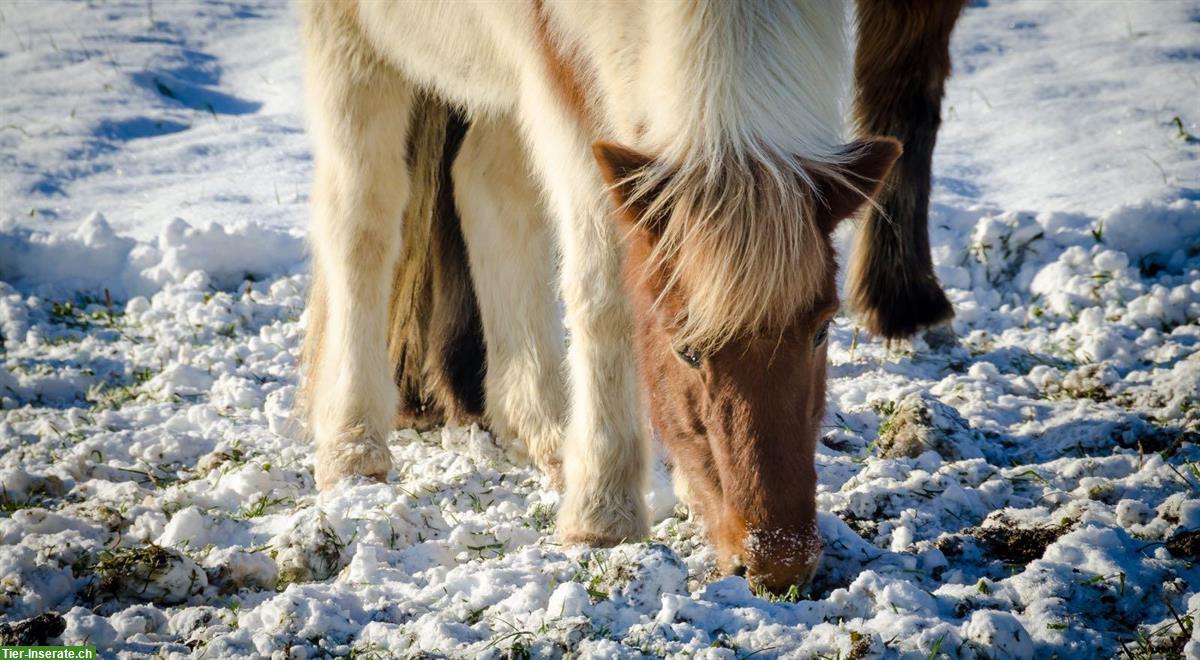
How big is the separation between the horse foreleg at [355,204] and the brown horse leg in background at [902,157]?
190cm

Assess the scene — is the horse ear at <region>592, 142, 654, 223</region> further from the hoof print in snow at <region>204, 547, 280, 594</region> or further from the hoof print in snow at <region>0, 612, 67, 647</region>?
the hoof print in snow at <region>0, 612, 67, 647</region>

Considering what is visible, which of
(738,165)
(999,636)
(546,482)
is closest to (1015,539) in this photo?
(999,636)

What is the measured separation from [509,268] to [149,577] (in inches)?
72.0

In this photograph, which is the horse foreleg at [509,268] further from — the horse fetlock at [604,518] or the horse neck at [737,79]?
the horse neck at [737,79]

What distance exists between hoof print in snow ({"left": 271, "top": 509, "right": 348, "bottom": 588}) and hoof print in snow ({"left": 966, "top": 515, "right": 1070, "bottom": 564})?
170 centimetres

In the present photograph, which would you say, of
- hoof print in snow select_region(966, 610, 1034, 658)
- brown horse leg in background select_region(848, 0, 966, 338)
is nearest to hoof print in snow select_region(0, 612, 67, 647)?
hoof print in snow select_region(966, 610, 1034, 658)

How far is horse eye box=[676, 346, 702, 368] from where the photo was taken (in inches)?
89.4

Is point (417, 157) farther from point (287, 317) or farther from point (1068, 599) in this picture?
point (1068, 599)

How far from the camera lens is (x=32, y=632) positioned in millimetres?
2201

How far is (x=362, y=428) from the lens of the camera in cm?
363

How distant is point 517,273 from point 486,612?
189cm

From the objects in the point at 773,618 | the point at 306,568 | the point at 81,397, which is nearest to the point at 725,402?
the point at 773,618

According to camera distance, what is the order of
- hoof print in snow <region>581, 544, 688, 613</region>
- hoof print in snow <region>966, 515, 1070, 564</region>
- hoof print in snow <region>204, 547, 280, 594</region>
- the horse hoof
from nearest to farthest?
hoof print in snow <region>581, 544, 688, 613</region> → hoof print in snow <region>966, 515, 1070, 564</region> → hoof print in snow <region>204, 547, 280, 594</region> → the horse hoof

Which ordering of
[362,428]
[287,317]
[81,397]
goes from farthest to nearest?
[287,317]
[81,397]
[362,428]
